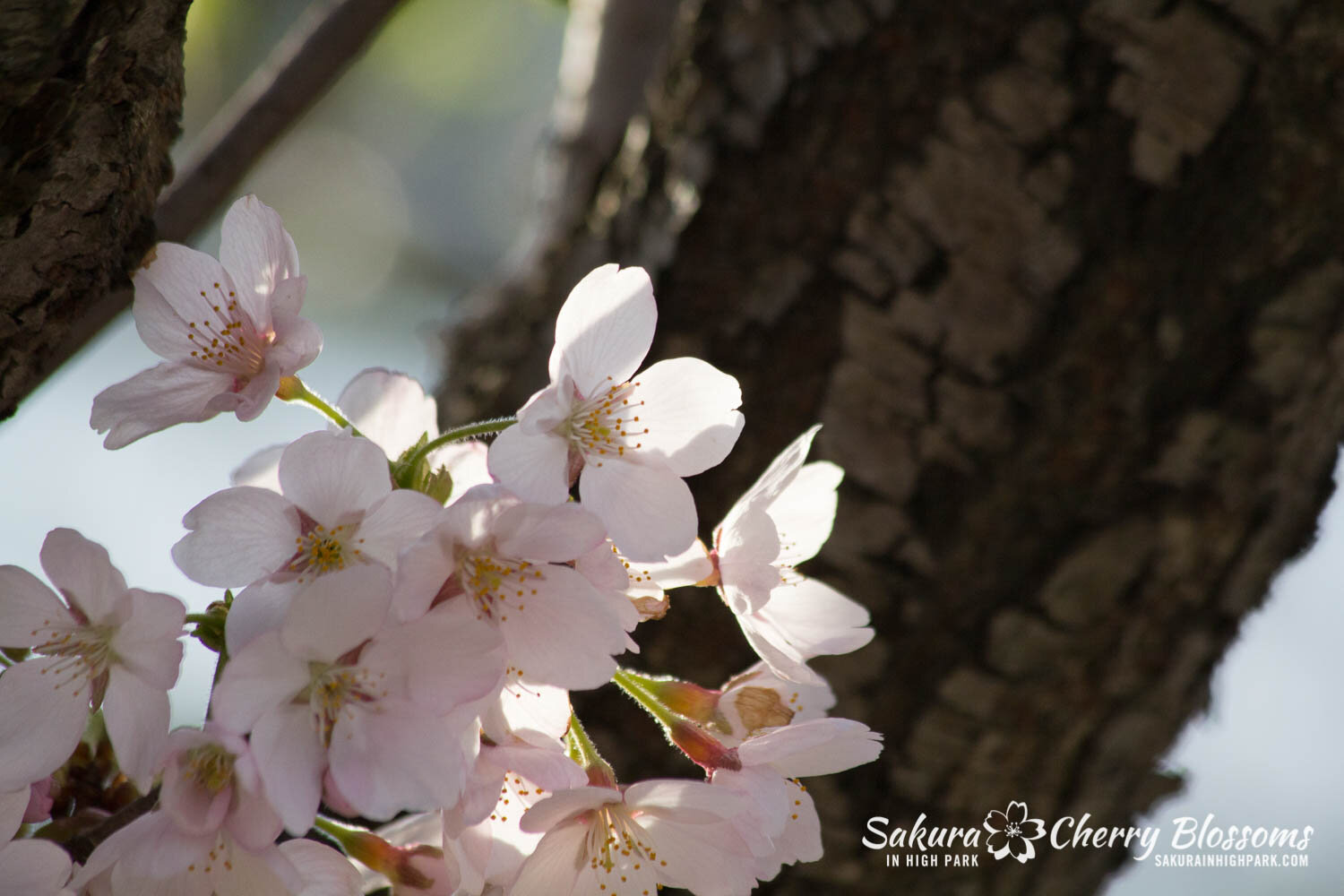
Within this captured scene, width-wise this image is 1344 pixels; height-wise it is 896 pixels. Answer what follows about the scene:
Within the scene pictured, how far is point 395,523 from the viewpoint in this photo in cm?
65

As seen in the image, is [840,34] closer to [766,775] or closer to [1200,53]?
[1200,53]

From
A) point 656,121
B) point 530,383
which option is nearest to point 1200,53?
point 656,121

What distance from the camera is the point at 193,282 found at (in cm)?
79

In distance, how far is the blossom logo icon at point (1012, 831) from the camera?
4.73 ft

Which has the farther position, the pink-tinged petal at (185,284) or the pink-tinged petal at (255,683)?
the pink-tinged petal at (185,284)

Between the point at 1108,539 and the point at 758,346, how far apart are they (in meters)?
0.54

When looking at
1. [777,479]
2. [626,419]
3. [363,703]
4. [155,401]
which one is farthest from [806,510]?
[155,401]

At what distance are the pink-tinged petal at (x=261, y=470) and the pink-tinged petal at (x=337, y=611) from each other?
0.76 ft

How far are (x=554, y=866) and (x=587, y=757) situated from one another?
0.08m

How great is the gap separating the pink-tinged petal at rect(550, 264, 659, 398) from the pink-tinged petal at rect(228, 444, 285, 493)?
25cm

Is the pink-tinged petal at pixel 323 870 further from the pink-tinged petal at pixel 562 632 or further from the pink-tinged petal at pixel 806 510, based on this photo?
the pink-tinged petal at pixel 806 510

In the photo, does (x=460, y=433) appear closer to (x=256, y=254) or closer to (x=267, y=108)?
(x=256, y=254)

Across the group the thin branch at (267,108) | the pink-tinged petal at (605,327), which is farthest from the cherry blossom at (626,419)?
the thin branch at (267,108)

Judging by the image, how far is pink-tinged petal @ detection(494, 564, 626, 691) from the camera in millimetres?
642
